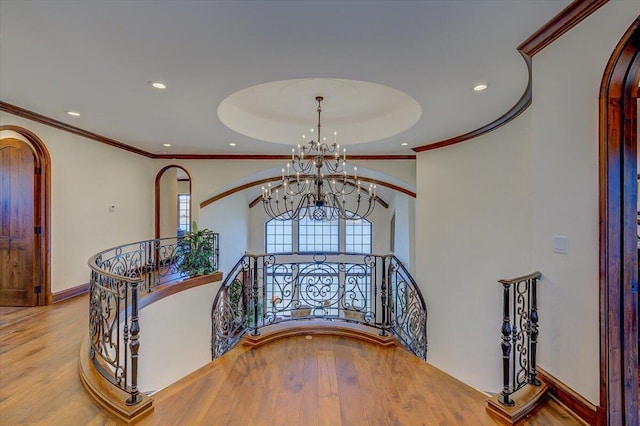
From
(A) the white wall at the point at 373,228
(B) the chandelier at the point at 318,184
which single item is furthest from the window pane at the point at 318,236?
(B) the chandelier at the point at 318,184

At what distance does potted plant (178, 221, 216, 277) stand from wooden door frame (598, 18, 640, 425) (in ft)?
19.4

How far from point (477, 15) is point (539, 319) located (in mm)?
2232

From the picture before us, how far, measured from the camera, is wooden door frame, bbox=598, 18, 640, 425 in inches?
69.1

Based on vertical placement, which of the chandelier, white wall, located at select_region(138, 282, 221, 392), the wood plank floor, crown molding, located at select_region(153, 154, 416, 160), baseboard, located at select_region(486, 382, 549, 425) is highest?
crown molding, located at select_region(153, 154, 416, 160)

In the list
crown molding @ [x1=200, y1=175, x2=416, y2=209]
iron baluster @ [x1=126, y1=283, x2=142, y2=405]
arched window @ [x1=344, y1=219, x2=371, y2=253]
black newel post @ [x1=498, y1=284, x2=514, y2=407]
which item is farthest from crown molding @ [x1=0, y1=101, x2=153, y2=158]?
arched window @ [x1=344, y1=219, x2=371, y2=253]

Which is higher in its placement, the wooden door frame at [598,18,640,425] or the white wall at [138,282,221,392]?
the wooden door frame at [598,18,640,425]

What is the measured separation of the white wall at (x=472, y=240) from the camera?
3742mm

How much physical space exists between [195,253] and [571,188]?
587 cm

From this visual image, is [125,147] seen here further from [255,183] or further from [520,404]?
[520,404]

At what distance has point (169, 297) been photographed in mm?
5238

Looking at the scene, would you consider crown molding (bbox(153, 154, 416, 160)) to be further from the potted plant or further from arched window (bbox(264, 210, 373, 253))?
arched window (bbox(264, 210, 373, 253))

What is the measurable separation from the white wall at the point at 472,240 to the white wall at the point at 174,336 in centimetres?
437

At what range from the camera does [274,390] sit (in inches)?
101

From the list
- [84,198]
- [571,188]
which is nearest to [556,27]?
[571,188]
